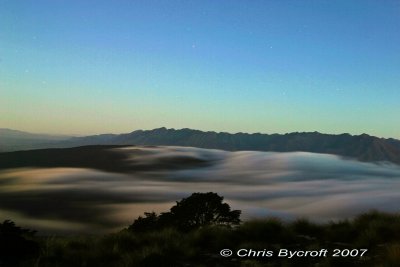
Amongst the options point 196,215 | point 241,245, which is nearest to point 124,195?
point 196,215

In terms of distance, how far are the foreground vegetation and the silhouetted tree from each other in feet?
19.6

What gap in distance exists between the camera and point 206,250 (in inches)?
518

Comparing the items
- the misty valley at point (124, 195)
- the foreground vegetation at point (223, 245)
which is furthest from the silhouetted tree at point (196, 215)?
the misty valley at point (124, 195)

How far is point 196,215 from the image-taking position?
21.9 meters

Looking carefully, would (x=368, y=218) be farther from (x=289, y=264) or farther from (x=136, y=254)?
(x=136, y=254)

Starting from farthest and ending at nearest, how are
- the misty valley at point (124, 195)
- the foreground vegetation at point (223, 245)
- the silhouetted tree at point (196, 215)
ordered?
the misty valley at point (124, 195)
the silhouetted tree at point (196, 215)
the foreground vegetation at point (223, 245)

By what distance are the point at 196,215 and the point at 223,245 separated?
27.9 ft

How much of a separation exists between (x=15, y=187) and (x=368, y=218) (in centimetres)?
13991

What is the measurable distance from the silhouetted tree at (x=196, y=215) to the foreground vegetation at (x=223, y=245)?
5.98 meters

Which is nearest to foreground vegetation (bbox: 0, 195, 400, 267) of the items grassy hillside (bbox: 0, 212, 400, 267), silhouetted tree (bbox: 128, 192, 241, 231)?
grassy hillside (bbox: 0, 212, 400, 267)

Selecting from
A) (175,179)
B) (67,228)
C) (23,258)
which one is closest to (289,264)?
(23,258)

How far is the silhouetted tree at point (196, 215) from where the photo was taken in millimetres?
21562

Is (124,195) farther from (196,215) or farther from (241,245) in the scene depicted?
(241,245)

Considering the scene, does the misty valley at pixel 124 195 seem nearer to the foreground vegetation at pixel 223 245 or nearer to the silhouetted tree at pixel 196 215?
the silhouetted tree at pixel 196 215
